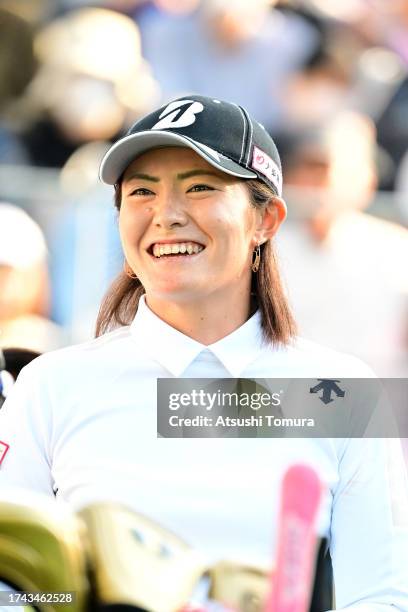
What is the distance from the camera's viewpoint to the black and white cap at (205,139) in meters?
1.19

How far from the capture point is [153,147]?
3.99ft

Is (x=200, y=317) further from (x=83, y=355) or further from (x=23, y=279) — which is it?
(x=23, y=279)

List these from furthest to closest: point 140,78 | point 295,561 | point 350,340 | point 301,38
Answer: point 301,38 < point 140,78 < point 350,340 < point 295,561

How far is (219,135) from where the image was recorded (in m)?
1.21

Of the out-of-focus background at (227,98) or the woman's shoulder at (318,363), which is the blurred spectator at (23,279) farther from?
the woman's shoulder at (318,363)

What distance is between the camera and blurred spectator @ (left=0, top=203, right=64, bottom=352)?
59.7 inches

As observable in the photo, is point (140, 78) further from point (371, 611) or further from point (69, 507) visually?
point (371, 611)

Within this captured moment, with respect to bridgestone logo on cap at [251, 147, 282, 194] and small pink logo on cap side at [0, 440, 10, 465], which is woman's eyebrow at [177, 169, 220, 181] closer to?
→ bridgestone logo on cap at [251, 147, 282, 194]

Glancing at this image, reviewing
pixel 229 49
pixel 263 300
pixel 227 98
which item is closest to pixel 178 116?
pixel 263 300

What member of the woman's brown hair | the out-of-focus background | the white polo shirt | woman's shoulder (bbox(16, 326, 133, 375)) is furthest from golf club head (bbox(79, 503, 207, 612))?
the out-of-focus background

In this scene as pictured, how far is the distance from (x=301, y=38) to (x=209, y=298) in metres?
0.83

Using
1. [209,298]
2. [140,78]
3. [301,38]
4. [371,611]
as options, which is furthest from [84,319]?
[301,38]

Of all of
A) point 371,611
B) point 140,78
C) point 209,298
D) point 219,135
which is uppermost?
point 140,78

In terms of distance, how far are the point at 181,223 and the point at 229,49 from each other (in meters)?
0.80
